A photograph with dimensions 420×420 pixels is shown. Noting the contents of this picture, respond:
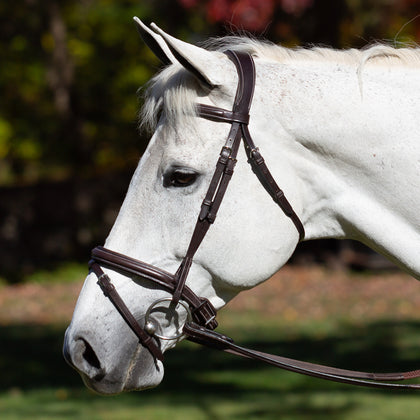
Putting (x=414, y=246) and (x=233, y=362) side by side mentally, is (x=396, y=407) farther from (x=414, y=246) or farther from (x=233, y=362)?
(x=414, y=246)

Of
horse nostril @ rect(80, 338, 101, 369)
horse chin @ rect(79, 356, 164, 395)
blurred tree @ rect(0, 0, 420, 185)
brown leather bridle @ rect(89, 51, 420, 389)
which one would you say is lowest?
blurred tree @ rect(0, 0, 420, 185)

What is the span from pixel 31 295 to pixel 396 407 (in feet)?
28.9

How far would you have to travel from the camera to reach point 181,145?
98.6 inches

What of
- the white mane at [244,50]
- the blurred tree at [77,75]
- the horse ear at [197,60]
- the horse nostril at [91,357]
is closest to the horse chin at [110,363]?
the horse nostril at [91,357]

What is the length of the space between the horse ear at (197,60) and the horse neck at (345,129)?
223 millimetres

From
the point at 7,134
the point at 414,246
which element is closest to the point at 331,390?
the point at 414,246

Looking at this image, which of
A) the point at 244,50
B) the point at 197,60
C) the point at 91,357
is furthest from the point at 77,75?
the point at 91,357

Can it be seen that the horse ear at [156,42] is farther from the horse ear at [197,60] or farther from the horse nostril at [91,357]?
the horse nostril at [91,357]

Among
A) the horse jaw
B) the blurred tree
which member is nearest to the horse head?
the horse jaw

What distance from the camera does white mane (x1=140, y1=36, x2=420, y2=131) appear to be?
2.53 meters

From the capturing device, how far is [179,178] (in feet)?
8.20

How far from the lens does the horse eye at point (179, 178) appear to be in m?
2.48

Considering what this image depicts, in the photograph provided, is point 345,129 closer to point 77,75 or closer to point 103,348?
point 103,348

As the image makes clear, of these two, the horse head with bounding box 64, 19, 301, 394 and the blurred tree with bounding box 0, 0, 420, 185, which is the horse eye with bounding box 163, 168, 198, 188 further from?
the blurred tree with bounding box 0, 0, 420, 185
